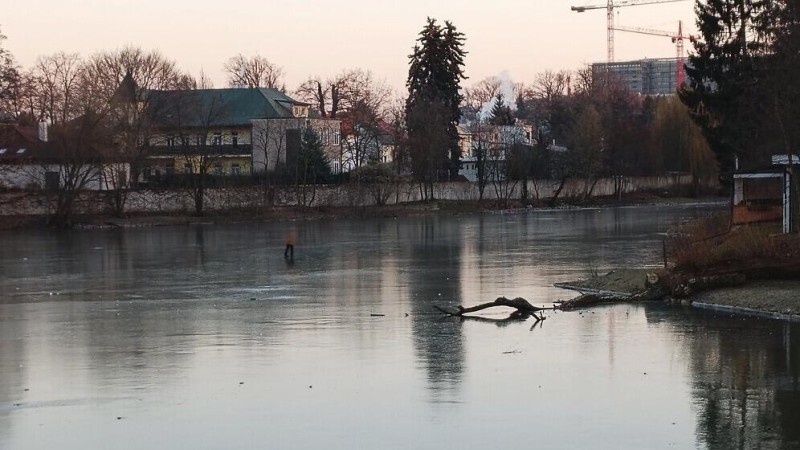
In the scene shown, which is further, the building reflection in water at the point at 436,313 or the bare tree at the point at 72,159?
the bare tree at the point at 72,159

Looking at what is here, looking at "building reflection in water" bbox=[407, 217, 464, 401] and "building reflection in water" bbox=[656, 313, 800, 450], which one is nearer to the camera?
"building reflection in water" bbox=[656, 313, 800, 450]

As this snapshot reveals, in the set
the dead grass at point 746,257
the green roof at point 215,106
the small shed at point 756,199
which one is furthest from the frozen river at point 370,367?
the green roof at point 215,106

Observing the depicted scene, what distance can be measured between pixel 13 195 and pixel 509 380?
65737 mm

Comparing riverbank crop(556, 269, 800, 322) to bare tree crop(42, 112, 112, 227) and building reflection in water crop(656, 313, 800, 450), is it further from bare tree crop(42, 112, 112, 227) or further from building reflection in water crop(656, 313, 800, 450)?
bare tree crop(42, 112, 112, 227)

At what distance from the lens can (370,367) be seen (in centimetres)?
2020

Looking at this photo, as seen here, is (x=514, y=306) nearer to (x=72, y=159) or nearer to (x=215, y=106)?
(x=72, y=159)

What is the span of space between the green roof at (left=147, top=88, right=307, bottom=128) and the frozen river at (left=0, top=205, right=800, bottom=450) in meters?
54.7

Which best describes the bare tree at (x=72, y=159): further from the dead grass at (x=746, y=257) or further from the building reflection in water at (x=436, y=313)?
the dead grass at (x=746, y=257)

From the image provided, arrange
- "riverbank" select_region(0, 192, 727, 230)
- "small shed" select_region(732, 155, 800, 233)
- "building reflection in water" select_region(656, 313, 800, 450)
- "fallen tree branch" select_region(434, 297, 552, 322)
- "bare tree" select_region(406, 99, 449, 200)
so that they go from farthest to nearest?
1. "bare tree" select_region(406, 99, 449, 200)
2. "riverbank" select_region(0, 192, 727, 230)
3. "small shed" select_region(732, 155, 800, 233)
4. "fallen tree branch" select_region(434, 297, 552, 322)
5. "building reflection in water" select_region(656, 313, 800, 450)

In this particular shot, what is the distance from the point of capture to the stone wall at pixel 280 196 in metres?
79.9

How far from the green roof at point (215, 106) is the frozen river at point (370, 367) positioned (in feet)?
179

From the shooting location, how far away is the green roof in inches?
3676

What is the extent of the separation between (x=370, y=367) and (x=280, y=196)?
237 feet

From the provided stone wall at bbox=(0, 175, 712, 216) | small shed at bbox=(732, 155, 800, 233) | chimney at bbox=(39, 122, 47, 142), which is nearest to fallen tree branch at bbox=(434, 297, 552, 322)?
small shed at bbox=(732, 155, 800, 233)
